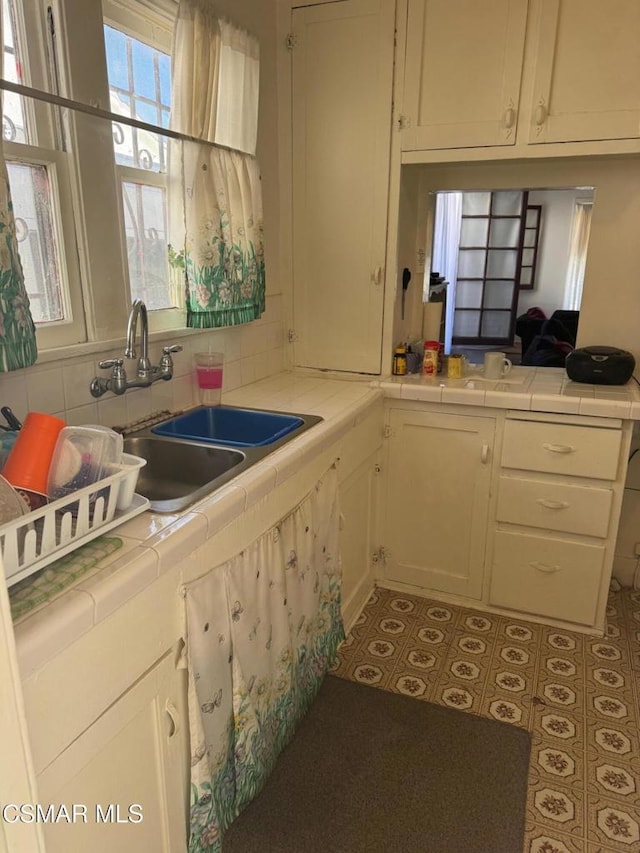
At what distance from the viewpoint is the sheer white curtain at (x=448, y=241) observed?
2.68 m

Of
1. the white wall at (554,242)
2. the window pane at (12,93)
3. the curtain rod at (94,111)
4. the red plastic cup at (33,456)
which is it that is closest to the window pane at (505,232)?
the white wall at (554,242)

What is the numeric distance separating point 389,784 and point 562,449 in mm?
1271

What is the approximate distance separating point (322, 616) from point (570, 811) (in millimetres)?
858

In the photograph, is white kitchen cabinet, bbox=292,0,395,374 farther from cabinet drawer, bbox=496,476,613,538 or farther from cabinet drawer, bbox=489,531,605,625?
cabinet drawer, bbox=489,531,605,625

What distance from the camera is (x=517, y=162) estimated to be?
8.23 feet

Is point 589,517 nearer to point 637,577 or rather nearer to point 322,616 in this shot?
point 637,577

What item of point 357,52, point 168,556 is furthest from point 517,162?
point 168,556

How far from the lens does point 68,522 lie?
101 centimetres

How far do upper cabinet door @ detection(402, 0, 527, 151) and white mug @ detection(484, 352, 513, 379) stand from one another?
0.80 metres

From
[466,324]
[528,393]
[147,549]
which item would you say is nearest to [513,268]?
[466,324]

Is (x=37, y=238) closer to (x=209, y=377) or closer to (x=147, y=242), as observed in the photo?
(x=147, y=242)

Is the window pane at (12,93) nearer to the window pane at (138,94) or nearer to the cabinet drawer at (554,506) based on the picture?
the window pane at (138,94)

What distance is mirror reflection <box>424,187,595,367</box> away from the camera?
8.26 feet

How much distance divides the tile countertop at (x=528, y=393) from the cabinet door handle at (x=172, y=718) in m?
1.52
